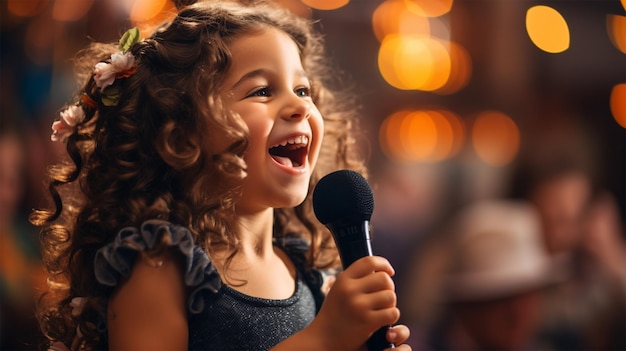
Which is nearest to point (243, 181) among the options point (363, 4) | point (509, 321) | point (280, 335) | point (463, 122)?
point (280, 335)

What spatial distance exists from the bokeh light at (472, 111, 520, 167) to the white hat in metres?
4.60

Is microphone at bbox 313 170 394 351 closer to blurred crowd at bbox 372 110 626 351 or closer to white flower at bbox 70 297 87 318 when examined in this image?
white flower at bbox 70 297 87 318

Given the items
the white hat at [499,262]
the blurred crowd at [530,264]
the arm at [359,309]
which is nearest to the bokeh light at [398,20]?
the blurred crowd at [530,264]

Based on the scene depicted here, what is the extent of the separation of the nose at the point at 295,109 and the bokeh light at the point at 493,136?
6375 millimetres

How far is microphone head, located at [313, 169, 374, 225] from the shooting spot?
1064 millimetres

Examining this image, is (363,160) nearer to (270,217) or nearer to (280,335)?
(270,217)

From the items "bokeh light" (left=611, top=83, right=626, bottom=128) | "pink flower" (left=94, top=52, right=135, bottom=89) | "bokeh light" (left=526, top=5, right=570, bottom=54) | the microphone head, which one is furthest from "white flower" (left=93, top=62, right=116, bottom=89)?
"bokeh light" (left=526, top=5, right=570, bottom=54)

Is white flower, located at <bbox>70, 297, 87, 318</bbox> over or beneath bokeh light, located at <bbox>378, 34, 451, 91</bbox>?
over

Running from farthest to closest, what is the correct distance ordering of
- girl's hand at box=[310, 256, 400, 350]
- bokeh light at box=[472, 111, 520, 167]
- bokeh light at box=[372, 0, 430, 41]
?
bokeh light at box=[472, 111, 520, 167]
bokeh light at box=[372, 0, 430, 41]
girl's hand at box=[310, 256, 400, 350]

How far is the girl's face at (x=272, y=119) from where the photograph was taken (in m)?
1.18

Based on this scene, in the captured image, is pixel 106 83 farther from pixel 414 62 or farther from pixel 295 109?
pixel 414 62

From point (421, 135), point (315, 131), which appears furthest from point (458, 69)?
point (315, 131)

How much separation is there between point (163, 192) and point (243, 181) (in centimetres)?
11

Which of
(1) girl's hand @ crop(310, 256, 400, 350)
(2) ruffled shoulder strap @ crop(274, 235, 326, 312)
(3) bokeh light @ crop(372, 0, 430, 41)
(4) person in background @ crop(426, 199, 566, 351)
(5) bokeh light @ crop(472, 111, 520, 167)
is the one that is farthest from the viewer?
(5) bokeh light @ crop(472, 111, 520, 167)
